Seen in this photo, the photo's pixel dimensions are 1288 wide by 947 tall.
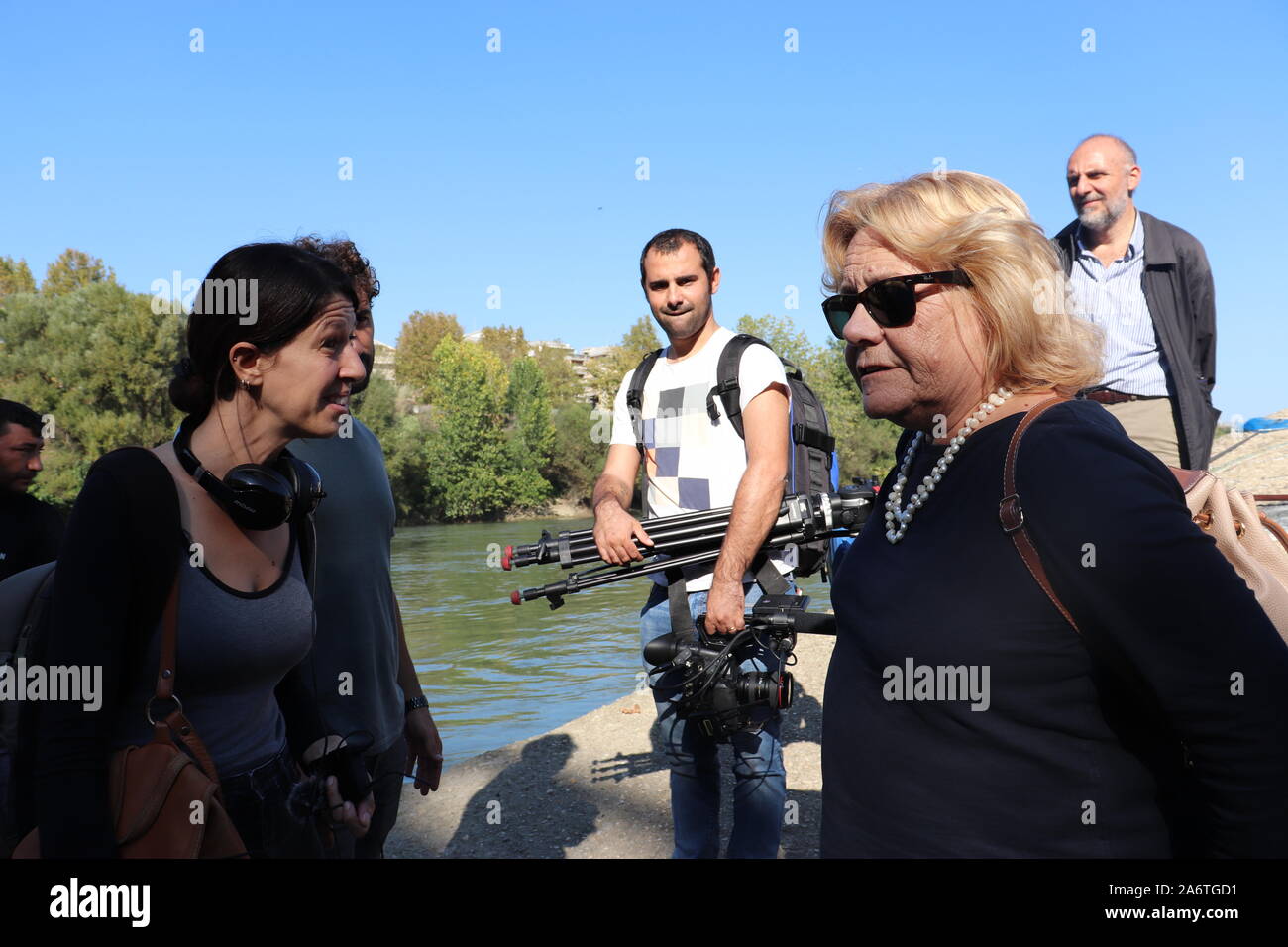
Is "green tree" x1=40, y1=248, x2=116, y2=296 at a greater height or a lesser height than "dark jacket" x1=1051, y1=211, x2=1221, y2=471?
greater

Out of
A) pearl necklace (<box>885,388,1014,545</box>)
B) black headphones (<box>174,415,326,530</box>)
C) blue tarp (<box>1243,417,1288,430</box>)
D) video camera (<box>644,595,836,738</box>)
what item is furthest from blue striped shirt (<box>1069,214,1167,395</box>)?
black headphones (<box>174,415,326,530</box>)

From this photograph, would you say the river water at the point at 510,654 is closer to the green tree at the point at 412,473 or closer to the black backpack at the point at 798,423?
the black backpack at the point at 798,423

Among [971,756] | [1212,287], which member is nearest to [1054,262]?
[971,756]

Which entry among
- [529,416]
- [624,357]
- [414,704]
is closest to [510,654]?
[414,704]

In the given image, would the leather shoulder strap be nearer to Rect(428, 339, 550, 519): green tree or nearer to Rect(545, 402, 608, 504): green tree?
Rect(428, 339, 550, 519): green tree

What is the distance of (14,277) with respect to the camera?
75938 mm

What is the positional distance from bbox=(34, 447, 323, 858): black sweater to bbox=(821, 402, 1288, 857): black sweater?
1.41m

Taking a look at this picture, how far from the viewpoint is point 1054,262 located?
1.86m

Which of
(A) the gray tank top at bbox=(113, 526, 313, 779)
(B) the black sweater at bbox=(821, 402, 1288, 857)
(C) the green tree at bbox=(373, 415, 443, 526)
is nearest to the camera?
(B) the black sweater at bbox=(821, 402, 1288, 857)

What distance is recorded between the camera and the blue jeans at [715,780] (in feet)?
12.3

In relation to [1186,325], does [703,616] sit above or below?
below

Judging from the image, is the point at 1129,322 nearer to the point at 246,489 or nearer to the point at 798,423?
the point at 798,423

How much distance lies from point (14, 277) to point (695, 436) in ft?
290

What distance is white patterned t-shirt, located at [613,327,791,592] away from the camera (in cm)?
383
